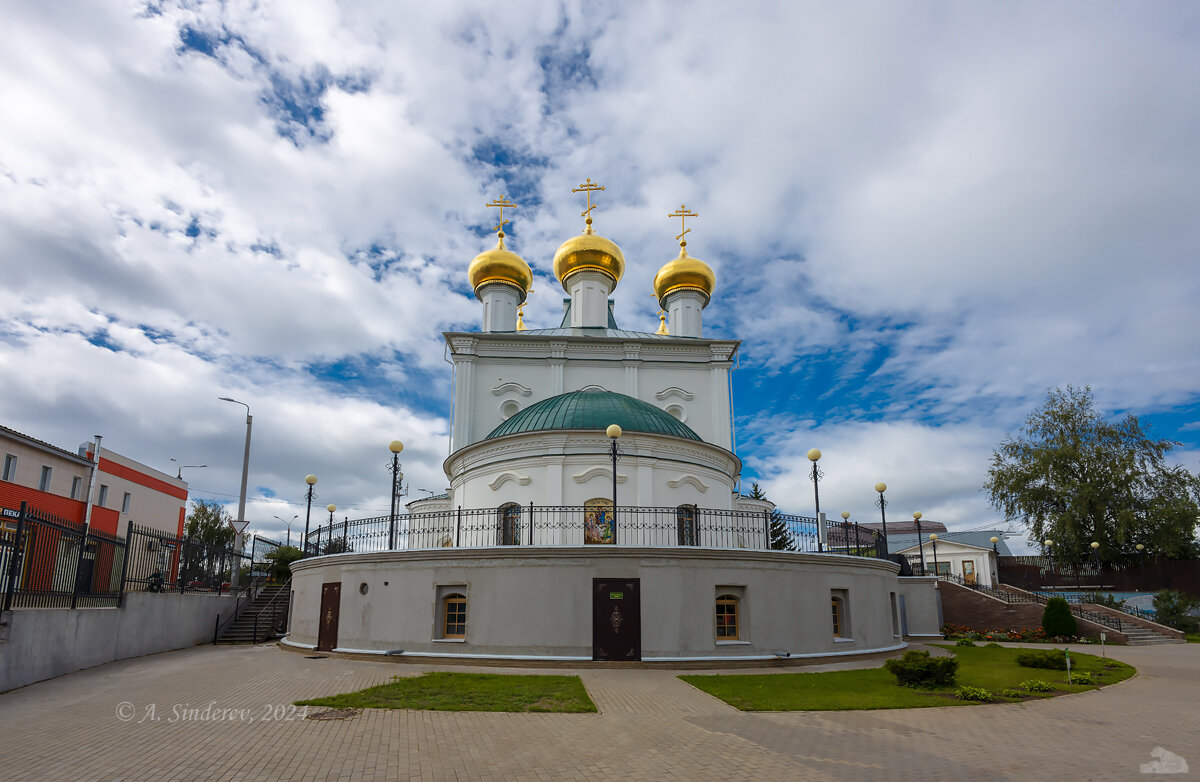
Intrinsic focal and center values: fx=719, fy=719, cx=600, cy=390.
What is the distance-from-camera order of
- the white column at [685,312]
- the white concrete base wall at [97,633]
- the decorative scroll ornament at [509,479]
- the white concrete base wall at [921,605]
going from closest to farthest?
the white concrete base wall at [97,633] < the decorative scroll ornament at [509,479] < the white concrete base wall at [921,605] < the white column at [685,312]

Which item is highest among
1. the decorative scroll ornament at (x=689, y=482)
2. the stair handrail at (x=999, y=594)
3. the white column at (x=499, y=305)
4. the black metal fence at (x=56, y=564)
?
the white column at (x=499, y=305)

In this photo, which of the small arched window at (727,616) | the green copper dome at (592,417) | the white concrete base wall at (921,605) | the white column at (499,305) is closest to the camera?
the small arched window at (727,616)

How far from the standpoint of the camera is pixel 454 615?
51.0ft

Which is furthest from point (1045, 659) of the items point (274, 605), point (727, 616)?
point (274, 605)

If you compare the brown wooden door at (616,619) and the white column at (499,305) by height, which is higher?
the white column at (499,305)

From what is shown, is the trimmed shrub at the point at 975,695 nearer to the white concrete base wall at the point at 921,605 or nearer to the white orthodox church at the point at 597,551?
the white orthodox church at the point at 597,551

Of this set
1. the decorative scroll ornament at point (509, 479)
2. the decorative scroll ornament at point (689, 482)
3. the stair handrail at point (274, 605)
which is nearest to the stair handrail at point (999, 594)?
the decorative scroll ornament at point (689, 482)

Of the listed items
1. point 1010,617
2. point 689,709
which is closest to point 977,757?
point 689,709

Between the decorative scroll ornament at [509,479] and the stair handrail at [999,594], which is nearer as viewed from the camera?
the decorative scroll ornament at [509,479]

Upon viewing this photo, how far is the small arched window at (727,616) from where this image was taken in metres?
15.4

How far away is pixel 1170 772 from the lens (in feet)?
24.2

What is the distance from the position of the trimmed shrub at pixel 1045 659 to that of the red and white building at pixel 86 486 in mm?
26893

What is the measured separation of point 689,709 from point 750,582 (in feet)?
17.5

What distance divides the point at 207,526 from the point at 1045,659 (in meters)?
53.2
